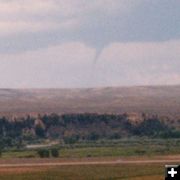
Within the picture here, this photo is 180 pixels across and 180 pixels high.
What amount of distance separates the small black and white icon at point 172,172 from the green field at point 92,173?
3766 centimetres

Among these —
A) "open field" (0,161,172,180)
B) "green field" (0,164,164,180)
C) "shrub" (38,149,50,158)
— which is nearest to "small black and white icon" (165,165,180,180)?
"open field" (0,161,172,180)

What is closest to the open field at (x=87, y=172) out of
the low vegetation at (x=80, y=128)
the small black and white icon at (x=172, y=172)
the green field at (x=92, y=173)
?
the green field at (x=92, y=173)

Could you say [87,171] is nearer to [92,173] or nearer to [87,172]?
[87,172]

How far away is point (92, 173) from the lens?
6456 cm

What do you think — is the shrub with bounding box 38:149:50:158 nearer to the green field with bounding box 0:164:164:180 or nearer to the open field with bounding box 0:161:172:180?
the open field with bounding box 0:161:172:180

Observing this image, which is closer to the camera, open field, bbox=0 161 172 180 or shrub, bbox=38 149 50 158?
open field, bbox=0 161 172 180

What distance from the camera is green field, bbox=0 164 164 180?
205ft

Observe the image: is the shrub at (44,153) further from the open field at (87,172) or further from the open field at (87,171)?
the open field at (87,172)

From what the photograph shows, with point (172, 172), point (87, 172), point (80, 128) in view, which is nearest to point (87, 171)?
point (87, 172)

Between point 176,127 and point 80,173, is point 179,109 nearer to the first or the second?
point 176,127

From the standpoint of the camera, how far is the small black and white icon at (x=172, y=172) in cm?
2241

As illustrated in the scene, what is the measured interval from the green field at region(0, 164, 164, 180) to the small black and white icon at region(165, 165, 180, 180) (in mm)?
37664

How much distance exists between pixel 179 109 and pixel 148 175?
127028mm

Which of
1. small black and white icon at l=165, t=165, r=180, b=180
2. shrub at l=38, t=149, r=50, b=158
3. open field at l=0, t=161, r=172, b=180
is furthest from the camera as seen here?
shrub at l=38, t=149, r=50, b=158
